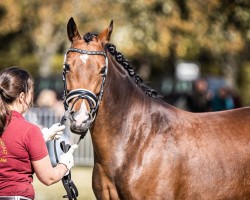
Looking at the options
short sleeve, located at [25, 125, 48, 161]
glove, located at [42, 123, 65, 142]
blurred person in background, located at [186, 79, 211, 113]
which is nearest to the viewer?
short sleeve, located at [25, 125, 48, 161]

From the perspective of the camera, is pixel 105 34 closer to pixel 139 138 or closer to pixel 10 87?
pixel 139 138

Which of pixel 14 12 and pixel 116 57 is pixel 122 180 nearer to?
pixel 116 57

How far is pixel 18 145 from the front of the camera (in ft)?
16.0

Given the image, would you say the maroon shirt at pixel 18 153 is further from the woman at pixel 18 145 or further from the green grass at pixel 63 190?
the green grass at pixel 63 190

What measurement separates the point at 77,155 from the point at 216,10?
17.1ft

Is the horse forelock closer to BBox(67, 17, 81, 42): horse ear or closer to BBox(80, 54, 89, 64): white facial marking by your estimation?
BBox(67, 17, 81, 42): horse ear

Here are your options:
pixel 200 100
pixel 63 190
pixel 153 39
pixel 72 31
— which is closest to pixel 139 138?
pixel 72 31

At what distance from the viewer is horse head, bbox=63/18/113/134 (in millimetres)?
5910

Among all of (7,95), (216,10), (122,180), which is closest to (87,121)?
(122,180)

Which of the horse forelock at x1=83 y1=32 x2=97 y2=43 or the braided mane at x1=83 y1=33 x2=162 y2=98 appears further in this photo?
the braided mane at x1=83 y1=33 x2=162 y2=98

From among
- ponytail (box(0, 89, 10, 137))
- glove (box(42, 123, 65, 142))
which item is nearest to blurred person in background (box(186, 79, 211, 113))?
glove (box(42, 123, 65, 142))

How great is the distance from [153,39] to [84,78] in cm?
1514

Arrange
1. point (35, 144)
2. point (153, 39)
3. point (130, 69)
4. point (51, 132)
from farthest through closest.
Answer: point (153, 39) → point (130, 69) → point (51, 132) → point (35, 144)

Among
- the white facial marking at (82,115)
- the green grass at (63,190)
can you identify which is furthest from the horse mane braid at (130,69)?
the green grass at (63,190)
